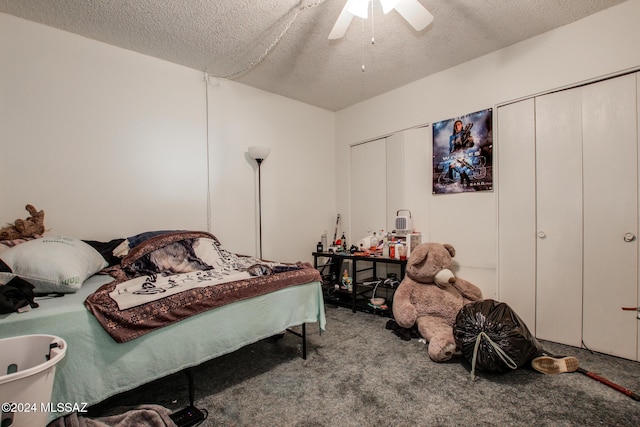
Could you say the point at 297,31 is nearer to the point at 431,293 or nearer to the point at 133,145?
the point at 133,145

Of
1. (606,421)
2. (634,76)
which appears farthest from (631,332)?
(634,76)

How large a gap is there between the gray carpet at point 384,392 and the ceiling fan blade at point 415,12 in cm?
229

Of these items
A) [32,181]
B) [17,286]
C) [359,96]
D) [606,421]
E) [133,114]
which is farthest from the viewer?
[359,96]

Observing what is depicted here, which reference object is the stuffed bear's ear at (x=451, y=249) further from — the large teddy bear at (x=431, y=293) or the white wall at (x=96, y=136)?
the white wall at (x=96, y=136)

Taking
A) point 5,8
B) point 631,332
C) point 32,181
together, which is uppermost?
point 5,8

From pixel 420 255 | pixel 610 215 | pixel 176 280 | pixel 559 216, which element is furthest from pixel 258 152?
pixel 610 215

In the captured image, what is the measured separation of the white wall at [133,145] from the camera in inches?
83.1

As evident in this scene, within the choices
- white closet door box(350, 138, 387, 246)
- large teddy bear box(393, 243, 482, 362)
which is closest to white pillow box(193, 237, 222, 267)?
large teddy bear box(393, 243, 482, 362)

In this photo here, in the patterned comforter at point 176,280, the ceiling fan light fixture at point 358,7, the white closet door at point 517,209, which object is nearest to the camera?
the patterned comforter at point 176,280

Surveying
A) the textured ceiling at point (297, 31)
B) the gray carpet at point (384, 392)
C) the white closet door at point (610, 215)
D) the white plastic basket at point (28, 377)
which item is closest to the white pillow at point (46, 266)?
the white plastic basket at point (28, 377)

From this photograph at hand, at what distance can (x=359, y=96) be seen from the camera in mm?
3629

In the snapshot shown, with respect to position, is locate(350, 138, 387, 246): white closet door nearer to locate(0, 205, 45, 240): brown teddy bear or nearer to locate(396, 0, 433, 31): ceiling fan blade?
locate(396, 0, 433, 31): ceiling fan blade

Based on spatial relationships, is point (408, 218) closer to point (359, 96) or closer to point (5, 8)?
point (359, 96)

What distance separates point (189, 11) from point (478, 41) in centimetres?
232
